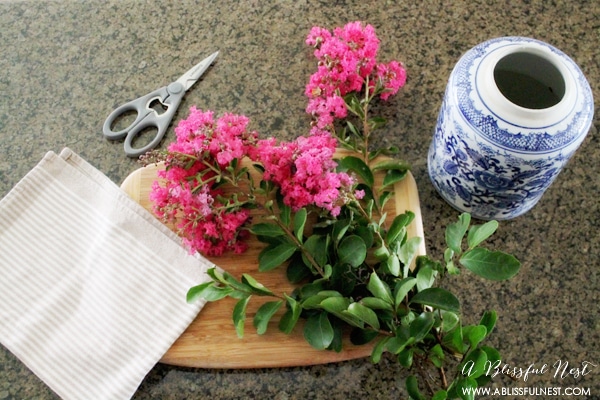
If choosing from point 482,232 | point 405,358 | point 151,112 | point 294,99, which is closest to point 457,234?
point 482,232

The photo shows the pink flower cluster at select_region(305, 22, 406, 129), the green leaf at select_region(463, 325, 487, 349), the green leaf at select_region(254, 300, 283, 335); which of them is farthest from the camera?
the pink flower cluster at select_region(305, 22, 406, 129)

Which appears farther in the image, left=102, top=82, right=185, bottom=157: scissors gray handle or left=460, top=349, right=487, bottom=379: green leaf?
left=102, top=82, right=185, bottom=157: scissors gray handle

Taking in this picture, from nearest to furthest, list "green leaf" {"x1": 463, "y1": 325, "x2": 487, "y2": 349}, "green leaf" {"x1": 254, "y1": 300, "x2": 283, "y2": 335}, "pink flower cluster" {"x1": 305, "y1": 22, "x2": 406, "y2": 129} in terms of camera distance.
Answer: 1. "green leaf" {"x1": 463, "y1": 325, "x2": 487, "y2": 349}
2. "green leaf" {"x1": 254, "y1": 300, "x2": 283, "y2": 335}
3. "pink flower cluster" {"x1": 305, "y1": 22, "x2": 406, "y2": 129}

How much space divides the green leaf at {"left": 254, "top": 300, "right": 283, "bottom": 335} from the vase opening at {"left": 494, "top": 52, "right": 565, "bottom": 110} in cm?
32

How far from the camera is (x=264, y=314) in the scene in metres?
0.59

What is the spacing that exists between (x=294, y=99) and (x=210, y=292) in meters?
0.34

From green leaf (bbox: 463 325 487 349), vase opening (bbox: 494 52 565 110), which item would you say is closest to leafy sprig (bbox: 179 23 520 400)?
green leaf (bbox: 463 325 487 349)

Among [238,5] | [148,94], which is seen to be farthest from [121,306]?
[238,5]

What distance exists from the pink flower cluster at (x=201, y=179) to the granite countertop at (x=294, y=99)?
15 cm

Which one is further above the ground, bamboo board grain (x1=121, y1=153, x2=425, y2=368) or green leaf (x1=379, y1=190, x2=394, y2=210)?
green leaf (x1=379, y1=190, x2=394, y2=210)

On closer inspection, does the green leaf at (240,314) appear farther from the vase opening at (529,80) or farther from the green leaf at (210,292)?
the vase opening at (529,80)

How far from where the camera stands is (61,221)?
0.69 meters

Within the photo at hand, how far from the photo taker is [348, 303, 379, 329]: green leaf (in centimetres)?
52

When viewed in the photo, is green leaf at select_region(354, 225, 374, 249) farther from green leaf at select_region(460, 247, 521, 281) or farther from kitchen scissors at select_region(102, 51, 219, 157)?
kitchen scissors at select_region(102, 51, 219, 157)
